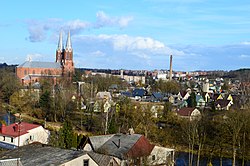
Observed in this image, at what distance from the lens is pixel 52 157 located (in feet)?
51.2

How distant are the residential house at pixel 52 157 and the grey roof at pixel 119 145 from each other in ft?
12.1

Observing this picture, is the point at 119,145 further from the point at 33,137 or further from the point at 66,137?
the point at 33,137

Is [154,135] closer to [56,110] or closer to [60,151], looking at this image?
[56,110]

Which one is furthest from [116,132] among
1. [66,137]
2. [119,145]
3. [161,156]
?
[119,145]

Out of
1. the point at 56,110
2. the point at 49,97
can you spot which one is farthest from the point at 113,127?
the point at 49,97

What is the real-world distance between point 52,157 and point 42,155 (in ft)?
1.77

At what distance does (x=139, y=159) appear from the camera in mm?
21219

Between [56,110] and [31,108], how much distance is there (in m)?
5.77

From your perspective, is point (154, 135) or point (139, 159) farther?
point (154, 135)

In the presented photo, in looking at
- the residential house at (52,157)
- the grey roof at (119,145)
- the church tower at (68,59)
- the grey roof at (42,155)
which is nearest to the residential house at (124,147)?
the grey roof at (119,145)

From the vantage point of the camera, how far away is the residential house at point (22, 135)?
2791cm

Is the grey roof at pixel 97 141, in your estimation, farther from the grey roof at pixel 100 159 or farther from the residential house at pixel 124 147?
the grey roof at pixel 100 159

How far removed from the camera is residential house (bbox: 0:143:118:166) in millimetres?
15180

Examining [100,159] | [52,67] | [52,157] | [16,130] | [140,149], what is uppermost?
[52,67]
